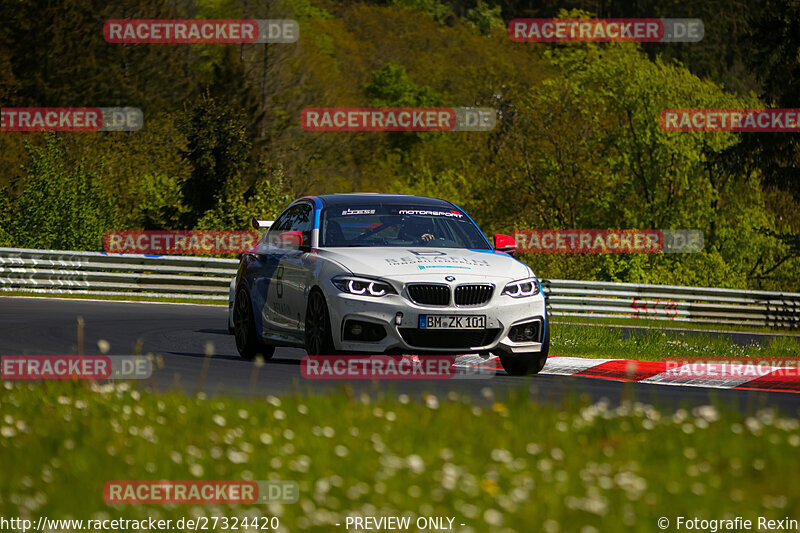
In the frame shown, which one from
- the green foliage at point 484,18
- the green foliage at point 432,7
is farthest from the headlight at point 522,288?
the green foliage at point 432,7

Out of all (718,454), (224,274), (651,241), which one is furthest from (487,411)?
(651,241)

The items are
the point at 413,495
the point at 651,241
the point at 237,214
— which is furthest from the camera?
the point at 651,241

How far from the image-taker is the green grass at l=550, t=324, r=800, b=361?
15.4 meters

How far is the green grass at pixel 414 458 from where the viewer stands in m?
5.23

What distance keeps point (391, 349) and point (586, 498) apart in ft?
18.9

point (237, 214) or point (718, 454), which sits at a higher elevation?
point (718, 454)

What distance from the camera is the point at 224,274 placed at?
29516 millimetres

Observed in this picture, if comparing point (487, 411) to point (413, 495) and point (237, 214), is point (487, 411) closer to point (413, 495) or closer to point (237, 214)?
point (413, 495)

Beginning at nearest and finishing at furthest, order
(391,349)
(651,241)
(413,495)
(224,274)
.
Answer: (413,495) → (391,349) → (224,274) → (651,241)

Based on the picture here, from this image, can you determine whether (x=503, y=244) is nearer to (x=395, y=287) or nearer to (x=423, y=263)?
(x=423, y=263)

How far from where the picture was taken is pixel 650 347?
16.0m

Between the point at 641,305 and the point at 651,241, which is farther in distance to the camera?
the point at 651,241

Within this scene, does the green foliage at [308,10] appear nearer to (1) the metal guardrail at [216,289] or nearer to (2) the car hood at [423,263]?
(1) the metal guardrail at [216,289]

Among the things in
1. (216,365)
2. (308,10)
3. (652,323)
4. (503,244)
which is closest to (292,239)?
(216,365)
